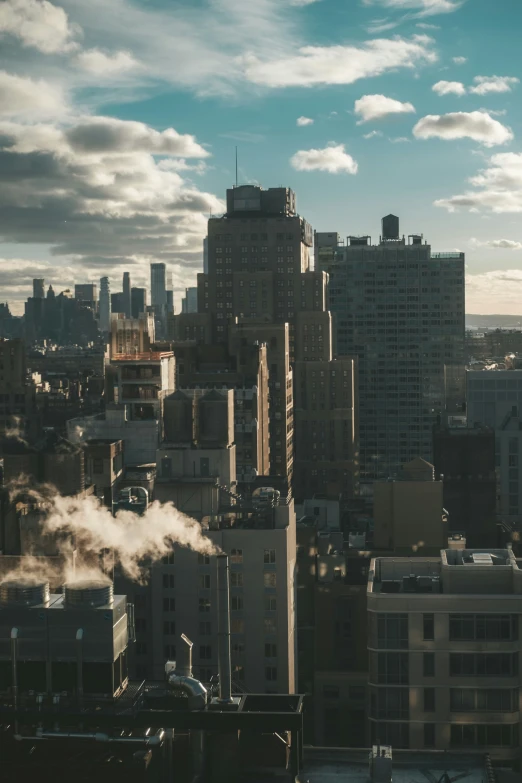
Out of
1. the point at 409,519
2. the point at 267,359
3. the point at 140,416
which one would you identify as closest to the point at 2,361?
the point at 267,359

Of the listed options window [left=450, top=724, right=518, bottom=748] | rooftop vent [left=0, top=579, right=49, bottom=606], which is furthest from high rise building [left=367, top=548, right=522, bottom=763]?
rooftop vent [left=0, top=579, right=49, bottom=606]

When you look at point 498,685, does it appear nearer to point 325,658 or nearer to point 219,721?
point 219,721

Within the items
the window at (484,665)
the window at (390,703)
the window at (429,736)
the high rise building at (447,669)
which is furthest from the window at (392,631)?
the window at (429,736)

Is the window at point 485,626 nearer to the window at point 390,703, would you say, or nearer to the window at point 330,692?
the window at point 390,703

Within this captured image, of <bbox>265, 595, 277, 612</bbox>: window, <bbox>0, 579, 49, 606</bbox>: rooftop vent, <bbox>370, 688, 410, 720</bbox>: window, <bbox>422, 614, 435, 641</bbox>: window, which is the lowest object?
<bbox>370, 688, 410, 720</bbox>: window

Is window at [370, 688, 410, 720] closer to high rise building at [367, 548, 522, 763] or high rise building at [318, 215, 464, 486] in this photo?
high rise building at [367, 548, 522, 763]

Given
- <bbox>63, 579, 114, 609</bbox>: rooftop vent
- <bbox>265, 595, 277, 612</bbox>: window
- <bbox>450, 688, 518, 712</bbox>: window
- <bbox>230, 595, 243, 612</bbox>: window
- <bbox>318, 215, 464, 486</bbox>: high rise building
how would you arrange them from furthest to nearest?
<bbox>318, 215, 464, 486</bbox>: high rise building, <bbox>265, 595, 277, 612</bbox>: window, <bbox>230, 595, 243, 612</bbox>: window, <bbox>450, 688, 518, 712</bbox>: window, <bbox>63, 579, 114, 609</bbox>: rooftop vent
